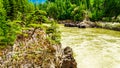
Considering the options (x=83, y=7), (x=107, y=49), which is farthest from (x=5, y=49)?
(x=83, y=7)

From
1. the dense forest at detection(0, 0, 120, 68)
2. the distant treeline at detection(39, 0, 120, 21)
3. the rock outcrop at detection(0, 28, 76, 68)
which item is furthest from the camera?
the distant treeline at detection(39, 0, 120, 21)

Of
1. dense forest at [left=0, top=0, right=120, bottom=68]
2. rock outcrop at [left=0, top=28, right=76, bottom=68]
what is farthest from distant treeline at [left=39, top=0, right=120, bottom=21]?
rock outcrop at [left=0, top=28, right=76, bottom=68]

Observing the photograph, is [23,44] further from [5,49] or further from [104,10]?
[104,10]

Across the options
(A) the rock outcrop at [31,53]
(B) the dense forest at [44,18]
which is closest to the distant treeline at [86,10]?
(B) the dense forest at [44,18]

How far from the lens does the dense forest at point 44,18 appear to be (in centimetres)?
1784

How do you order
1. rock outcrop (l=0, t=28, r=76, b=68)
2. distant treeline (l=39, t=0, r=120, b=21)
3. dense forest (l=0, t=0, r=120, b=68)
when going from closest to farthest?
rock outcrop (l=0, t=28, r=76, b=68) < dense forest (l=0, t=0, r=120, b=68) < distant treeline (l=39, t=0, r=120, b=21)

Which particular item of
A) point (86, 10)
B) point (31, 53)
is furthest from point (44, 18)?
point (86, 10)

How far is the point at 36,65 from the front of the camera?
15867 mm

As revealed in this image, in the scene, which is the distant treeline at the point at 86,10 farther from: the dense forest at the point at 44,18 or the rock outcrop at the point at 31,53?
the rock outcrop at the point at 31,53

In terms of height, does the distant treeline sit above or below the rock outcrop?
below

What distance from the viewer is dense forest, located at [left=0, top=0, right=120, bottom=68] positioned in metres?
17.8

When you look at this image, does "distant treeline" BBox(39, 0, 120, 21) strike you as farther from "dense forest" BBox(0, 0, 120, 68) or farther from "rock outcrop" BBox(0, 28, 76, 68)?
Result: "rock outcrop" BBox(0, 28, 76, 68)

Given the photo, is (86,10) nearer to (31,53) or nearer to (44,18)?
(44,18)

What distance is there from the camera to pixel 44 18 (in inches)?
821
